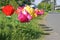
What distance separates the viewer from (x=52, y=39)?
7371 mm

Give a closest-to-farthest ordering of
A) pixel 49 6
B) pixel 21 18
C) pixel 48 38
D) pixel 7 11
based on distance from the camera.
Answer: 1. pixel 21 18
2. pixel 48 38
3. pixel 7 11
4. pixel 49 6

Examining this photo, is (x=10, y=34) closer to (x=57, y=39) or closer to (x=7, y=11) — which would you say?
(x=57, y=39)

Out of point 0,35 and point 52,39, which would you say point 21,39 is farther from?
point 52,39

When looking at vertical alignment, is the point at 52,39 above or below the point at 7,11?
below

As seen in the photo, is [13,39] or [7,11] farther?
[7,11]

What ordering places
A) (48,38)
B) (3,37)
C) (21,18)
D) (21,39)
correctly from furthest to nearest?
(48,38)
(21,18)
(21,39)
(3,37)

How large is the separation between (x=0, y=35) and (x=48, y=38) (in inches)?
78.8

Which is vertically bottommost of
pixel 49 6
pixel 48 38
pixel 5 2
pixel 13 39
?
pixel 49 6

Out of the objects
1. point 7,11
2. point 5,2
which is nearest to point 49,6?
point 5,2

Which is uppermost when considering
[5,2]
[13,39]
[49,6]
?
[13,39]

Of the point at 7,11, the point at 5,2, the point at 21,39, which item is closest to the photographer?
the point at 21,39

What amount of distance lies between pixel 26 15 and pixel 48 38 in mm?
974

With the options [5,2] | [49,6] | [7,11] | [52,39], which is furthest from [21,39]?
[49,6]

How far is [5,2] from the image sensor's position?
24359 millimetres
